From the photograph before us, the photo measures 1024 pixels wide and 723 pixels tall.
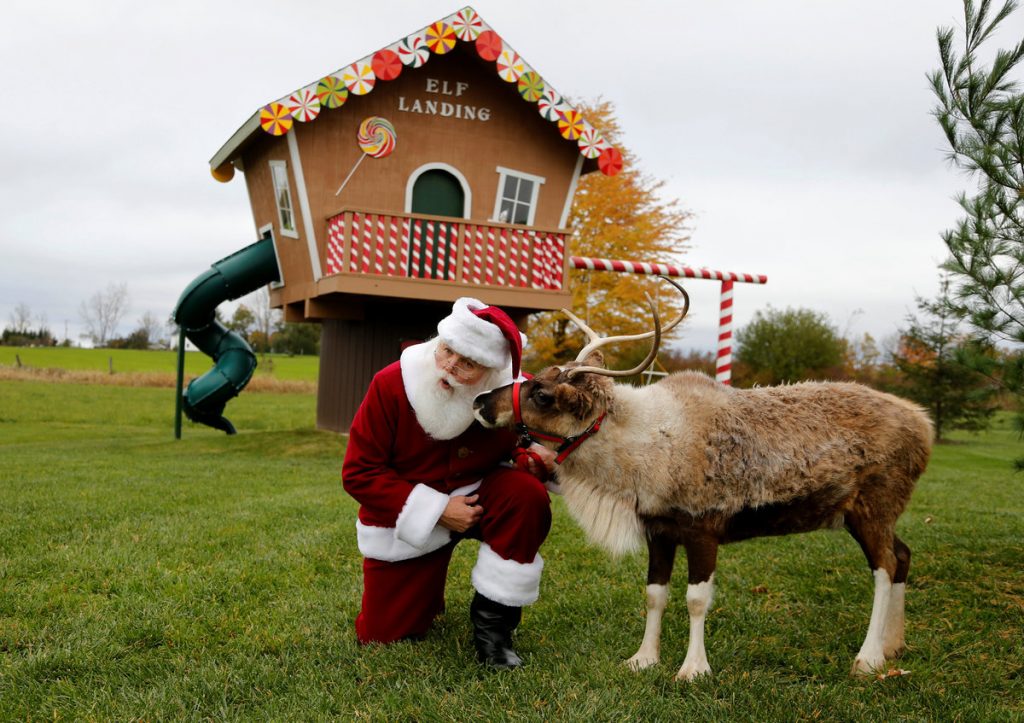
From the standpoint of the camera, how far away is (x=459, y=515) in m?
3.87

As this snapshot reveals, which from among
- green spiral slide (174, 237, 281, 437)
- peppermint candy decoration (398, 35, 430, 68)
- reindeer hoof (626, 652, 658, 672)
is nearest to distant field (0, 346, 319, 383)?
green spiral slide (174, 237, 281, 437)

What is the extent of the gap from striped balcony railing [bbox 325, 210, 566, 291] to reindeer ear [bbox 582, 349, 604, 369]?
27.2 feet

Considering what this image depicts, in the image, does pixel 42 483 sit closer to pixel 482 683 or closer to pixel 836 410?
pixel 482 683

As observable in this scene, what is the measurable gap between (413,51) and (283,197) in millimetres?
3555

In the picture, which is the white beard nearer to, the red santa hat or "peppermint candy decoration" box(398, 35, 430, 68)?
the red santa hat

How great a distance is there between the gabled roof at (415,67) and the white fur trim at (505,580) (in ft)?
32.8

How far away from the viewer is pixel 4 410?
21.4m

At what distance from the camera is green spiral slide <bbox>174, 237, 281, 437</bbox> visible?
15273 mm

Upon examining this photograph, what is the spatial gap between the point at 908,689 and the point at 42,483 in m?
9.24

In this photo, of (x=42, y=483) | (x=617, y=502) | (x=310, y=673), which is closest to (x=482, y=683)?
(x=310, y=673)

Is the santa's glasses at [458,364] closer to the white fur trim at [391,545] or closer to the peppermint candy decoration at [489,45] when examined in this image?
the white fur trim at [391,545]

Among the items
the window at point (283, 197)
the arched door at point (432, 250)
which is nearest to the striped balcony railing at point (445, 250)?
the arched door at point (432, 250)

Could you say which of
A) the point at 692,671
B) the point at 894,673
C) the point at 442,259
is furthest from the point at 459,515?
the point at 442,259

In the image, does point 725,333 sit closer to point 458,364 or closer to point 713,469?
point 713,469
